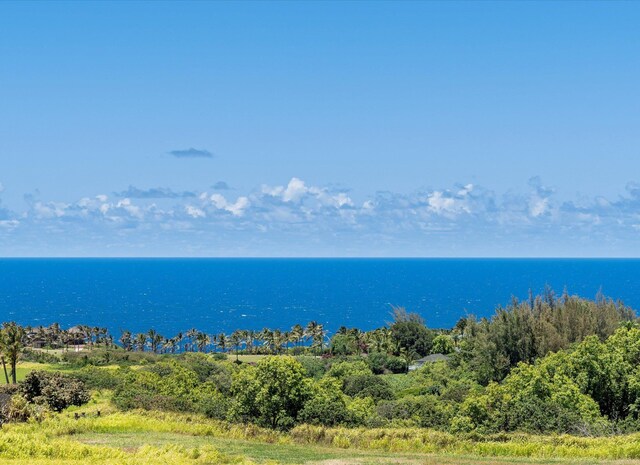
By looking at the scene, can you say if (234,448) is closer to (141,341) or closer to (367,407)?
(367,407)

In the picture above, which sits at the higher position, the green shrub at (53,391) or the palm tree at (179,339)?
the green shrub at (53,391)

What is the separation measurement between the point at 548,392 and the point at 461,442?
60.3 feet

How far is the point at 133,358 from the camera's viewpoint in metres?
108

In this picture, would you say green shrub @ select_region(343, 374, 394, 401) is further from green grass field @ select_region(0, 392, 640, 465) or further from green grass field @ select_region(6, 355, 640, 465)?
green grass field @ select_region(0, 392, 640, 465)

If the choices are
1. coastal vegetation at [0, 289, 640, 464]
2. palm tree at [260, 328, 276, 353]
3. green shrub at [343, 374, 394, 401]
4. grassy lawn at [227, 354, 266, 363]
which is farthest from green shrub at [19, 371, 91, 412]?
palm tree at [260, 328, 276, 353]

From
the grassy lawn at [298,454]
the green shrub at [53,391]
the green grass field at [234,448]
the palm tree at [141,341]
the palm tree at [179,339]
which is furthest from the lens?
the palm tree at [179,339]

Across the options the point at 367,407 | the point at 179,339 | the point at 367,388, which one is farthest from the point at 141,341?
the point at 367,407

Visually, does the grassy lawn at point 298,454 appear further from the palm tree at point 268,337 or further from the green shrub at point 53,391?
the palm tree at point 268,337

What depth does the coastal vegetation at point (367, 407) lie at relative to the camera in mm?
31750

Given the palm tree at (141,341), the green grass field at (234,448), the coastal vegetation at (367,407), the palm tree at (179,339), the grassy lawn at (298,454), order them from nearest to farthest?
the green grass field at (234,448) < the grassy lawn at (298,454) < the coastal vegetation at (367,407) < the palm tree at (141,341) < the palm tree at (179,339)

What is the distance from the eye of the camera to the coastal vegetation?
31.8 meters

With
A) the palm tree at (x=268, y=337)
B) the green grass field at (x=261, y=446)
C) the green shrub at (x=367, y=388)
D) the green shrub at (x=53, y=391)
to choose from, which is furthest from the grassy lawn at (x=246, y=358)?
the green grass field at (x=261, y=446)

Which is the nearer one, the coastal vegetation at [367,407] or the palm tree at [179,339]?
the coastal vegetation at [367,407]

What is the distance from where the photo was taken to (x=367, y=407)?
57438 millimetres
